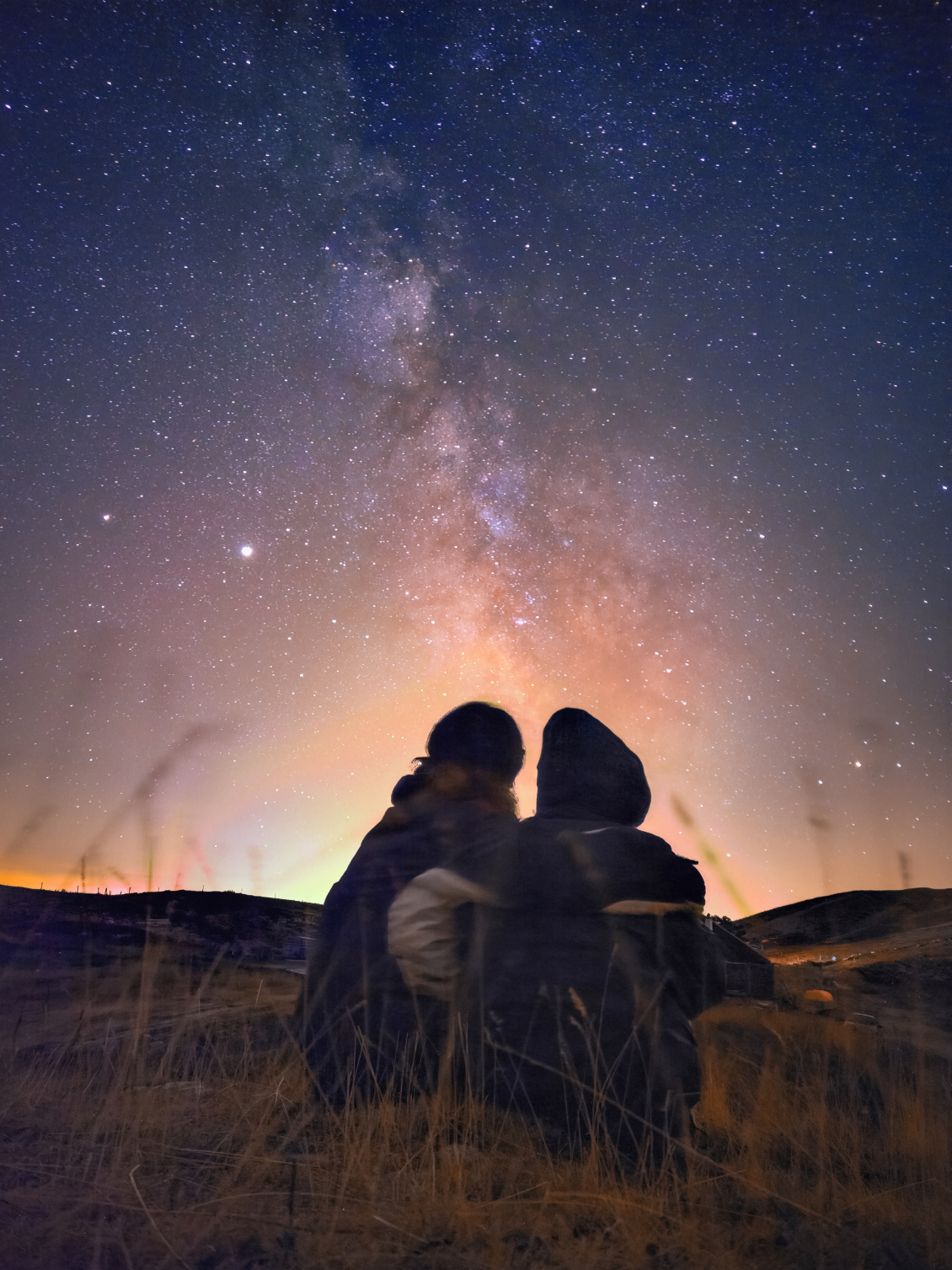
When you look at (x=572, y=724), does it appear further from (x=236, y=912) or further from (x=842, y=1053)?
(x=236, y=912)

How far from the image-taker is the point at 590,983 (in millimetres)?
3000

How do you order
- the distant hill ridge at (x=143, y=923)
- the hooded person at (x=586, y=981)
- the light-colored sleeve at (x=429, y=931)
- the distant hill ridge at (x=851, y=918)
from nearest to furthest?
the hooded person at (x=586, y=981) → the light-colored sleeve at (x=429, y=931) → the distant hill ridge at (x=143, y=923) → the distant hill ridge at (x=851, y=918)

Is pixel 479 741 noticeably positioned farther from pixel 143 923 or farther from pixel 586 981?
pixel 143 923

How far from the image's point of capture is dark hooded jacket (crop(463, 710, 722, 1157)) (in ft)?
9.33

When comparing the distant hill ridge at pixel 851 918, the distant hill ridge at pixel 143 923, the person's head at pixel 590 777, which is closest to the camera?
the person's head at pixel 590 777

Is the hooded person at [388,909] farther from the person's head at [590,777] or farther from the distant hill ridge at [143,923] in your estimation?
the distant hill ridge at [143,923]

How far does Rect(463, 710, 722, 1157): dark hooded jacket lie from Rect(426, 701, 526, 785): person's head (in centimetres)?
91

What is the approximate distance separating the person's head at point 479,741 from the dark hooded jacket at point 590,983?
2.98 ft

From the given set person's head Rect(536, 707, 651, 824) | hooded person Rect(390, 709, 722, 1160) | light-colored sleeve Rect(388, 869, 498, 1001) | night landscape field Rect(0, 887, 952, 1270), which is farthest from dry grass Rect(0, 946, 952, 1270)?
person's head Rect(536, 707, 651, 824)

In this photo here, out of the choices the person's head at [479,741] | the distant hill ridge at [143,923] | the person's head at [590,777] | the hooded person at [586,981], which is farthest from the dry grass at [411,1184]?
the distant hill ridge at [143,923]

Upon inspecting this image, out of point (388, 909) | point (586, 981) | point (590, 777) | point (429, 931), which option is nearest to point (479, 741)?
point (590, 777)

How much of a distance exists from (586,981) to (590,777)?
0.99m

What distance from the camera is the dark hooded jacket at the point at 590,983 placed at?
2.84 m

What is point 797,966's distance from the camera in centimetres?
1371
